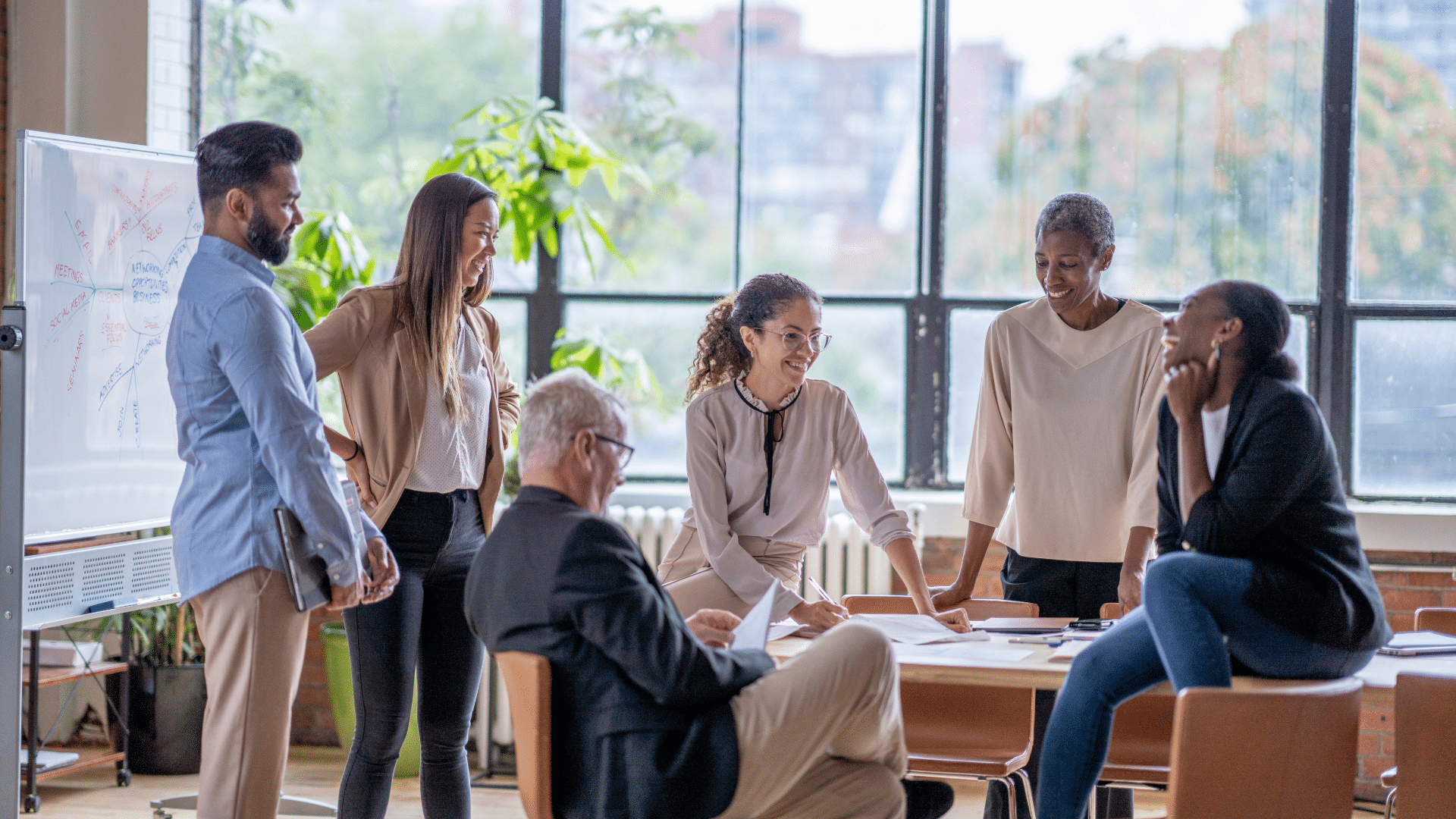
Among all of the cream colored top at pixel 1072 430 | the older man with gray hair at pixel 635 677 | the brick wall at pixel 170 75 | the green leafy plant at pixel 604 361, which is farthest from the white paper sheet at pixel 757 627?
the brick wall at pixel 170 75

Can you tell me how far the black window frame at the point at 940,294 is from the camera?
13.6 feet

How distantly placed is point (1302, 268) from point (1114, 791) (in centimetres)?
213

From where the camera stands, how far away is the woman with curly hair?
2670mm

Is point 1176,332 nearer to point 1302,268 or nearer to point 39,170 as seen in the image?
point 1302,268

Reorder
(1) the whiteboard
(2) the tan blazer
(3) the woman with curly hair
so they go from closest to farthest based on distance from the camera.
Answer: (2) the tan blazer < (3) the woman with curly hair < (1) the whiteboard

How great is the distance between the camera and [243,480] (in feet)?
6.79

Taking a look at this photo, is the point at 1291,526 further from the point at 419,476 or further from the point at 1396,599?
the point at 1396,599

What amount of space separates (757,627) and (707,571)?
584 millimetres

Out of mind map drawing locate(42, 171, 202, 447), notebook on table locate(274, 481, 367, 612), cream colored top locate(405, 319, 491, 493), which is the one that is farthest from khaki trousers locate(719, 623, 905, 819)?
mind map drawing locate(42, 171, 202, 447)

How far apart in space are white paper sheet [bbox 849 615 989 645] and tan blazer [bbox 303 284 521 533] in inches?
38.9

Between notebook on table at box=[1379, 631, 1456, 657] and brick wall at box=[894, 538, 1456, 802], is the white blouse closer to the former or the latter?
notebook on table at box=[1379, 631, 1456, 657]

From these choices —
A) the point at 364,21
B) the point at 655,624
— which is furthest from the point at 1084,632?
the point at 364,21

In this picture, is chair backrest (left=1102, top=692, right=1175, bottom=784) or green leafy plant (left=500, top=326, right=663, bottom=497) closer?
chair backrest (left=1102, top=692, right=1175, bottom=784)

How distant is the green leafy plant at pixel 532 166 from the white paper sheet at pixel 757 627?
221cm
